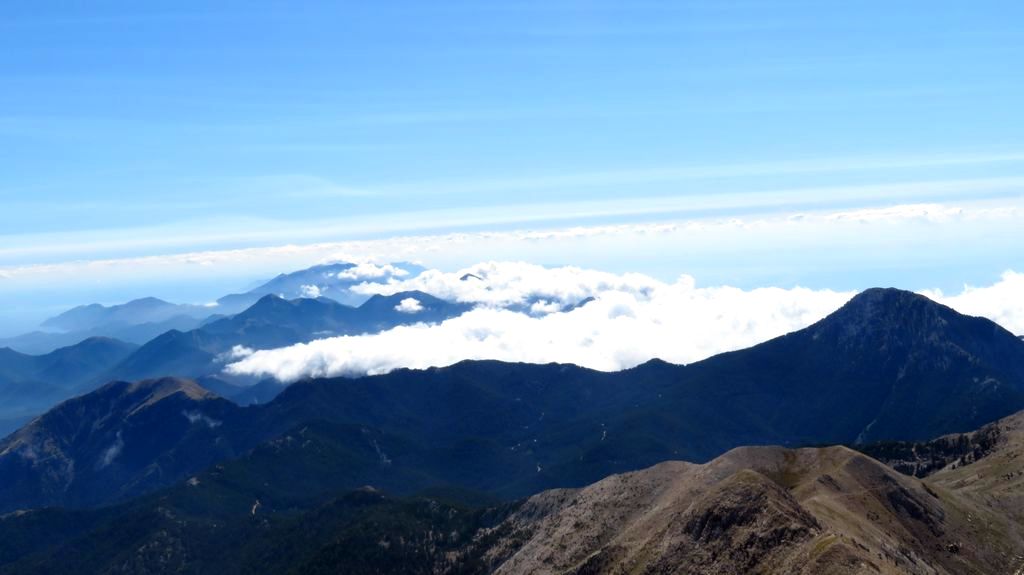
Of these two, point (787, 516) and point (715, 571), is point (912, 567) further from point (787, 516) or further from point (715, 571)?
point (715, 571)

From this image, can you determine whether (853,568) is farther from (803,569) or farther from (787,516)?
(787,516)

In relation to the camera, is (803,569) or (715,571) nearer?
(803,569)

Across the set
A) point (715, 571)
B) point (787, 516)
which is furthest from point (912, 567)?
point (715, 571)

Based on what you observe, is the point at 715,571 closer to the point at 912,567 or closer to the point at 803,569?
the point at 803,569

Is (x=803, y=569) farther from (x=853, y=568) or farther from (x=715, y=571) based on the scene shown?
(x=715, y=571)

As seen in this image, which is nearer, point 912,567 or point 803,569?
point 803,569

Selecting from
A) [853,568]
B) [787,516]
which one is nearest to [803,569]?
[853,568]

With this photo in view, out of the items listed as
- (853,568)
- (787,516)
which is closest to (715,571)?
(787,516)
